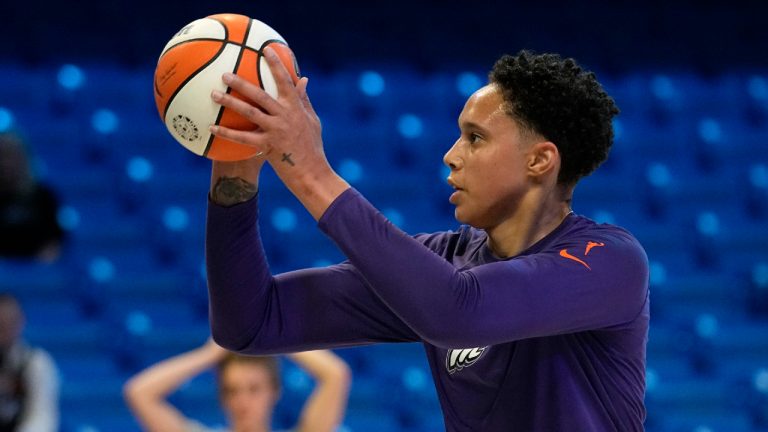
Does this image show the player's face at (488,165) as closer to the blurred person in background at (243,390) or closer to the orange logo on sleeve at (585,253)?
the orange logo on sleeve at (585,253)

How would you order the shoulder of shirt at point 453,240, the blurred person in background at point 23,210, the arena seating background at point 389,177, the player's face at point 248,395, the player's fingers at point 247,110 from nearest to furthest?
the player's fingers at point 247,110
the shoulder of shirt at point 453,240
the player's face at point 248,395
the blurred person in background at point 23,210
the arena seating background at point 389,177

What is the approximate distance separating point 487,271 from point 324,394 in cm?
222

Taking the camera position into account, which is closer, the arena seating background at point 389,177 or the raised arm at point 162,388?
the raised arm at point 162,388

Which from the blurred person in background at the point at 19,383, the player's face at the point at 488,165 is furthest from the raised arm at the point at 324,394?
the player's face at the point at 488,165

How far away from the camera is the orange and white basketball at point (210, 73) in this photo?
6.86 feet

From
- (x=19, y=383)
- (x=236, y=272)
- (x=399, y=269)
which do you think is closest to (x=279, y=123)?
(x=399, y=269)

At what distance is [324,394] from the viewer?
421cm

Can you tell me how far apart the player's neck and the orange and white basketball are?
614mm

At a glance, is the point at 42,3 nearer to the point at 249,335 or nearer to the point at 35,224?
the point at 35,224

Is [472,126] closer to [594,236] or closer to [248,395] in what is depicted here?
[594,236]

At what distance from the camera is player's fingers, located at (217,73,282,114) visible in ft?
6.46

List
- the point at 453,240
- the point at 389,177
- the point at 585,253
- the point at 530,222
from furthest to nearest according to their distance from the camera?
1. the point at 389,177
2. the point at 453,240
3. the point at 530,222
4. the point at 585,253

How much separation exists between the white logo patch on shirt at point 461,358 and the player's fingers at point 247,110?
0.73m

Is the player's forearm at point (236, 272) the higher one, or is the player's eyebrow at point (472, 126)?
the player's eyebrow at point (472, 126)
